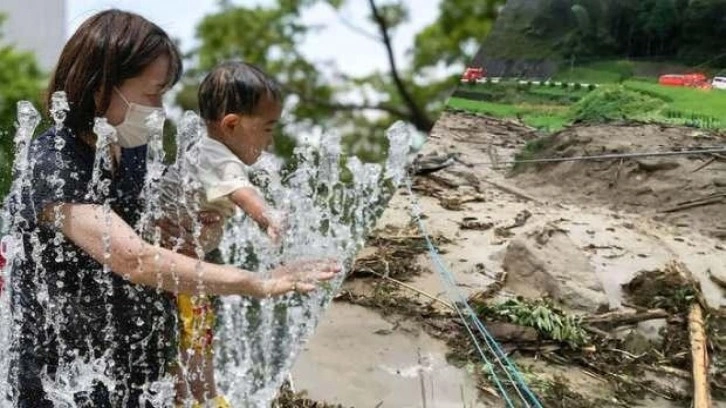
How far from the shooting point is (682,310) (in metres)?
1.77

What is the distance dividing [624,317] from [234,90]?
2.74 feet

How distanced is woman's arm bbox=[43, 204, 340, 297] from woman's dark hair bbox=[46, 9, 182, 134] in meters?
0.15

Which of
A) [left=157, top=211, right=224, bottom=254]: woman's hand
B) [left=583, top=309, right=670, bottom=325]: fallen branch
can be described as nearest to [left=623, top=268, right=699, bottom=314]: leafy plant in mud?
[left=583, top=309, right=670, bottom=325]: fallen branch

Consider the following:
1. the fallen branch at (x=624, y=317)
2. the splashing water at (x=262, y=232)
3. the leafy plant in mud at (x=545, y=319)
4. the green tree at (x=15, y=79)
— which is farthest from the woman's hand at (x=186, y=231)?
the green tree at (x=15, y=79)

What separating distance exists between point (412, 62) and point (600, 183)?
350cm

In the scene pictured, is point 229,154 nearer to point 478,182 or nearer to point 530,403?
point 478,182

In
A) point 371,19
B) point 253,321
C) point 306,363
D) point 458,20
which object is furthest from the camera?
point 371,19

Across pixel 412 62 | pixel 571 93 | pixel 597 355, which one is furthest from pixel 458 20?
pixel 597 355

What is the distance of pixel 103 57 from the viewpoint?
1.50 m

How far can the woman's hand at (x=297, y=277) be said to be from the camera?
4.79ft

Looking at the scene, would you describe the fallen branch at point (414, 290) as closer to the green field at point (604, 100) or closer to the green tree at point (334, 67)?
the green field at point (604, 100)

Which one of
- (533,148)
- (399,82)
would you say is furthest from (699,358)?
(399,82)

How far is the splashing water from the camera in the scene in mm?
1591

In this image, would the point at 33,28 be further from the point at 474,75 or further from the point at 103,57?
the point at 103,57
